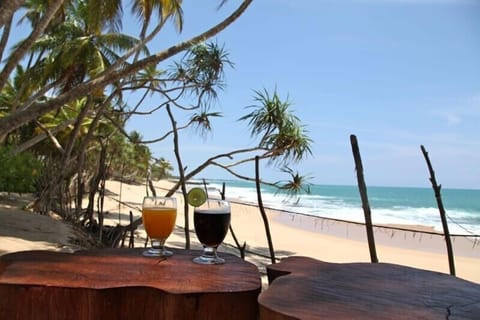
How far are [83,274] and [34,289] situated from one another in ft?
0.50

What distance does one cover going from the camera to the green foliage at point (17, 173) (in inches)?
366

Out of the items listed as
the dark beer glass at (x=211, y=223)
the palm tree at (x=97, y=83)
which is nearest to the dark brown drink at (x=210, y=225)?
the dark beer glass at (x=211, y=223)

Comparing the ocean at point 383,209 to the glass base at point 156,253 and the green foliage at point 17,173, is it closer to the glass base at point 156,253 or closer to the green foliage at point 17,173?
the green foliage at point 17,173

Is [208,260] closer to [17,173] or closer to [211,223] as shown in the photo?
[211,223]

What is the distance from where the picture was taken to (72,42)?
1132 centimetres

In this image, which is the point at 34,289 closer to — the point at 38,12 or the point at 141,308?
the point at 141,308

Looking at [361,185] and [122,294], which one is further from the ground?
[361,185]

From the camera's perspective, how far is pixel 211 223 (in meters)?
1.60

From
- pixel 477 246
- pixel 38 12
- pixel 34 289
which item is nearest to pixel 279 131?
pixel 34 289

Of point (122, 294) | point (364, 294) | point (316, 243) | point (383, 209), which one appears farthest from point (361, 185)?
point (383, 209)

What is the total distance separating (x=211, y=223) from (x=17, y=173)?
9.27m

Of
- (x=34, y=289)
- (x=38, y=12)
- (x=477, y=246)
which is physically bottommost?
(x=477, y=246)

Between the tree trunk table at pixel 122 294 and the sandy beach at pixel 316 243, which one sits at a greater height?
the tree trunk table at pixel 122 294

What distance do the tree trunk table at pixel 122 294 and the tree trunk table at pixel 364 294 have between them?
0.15 meters
